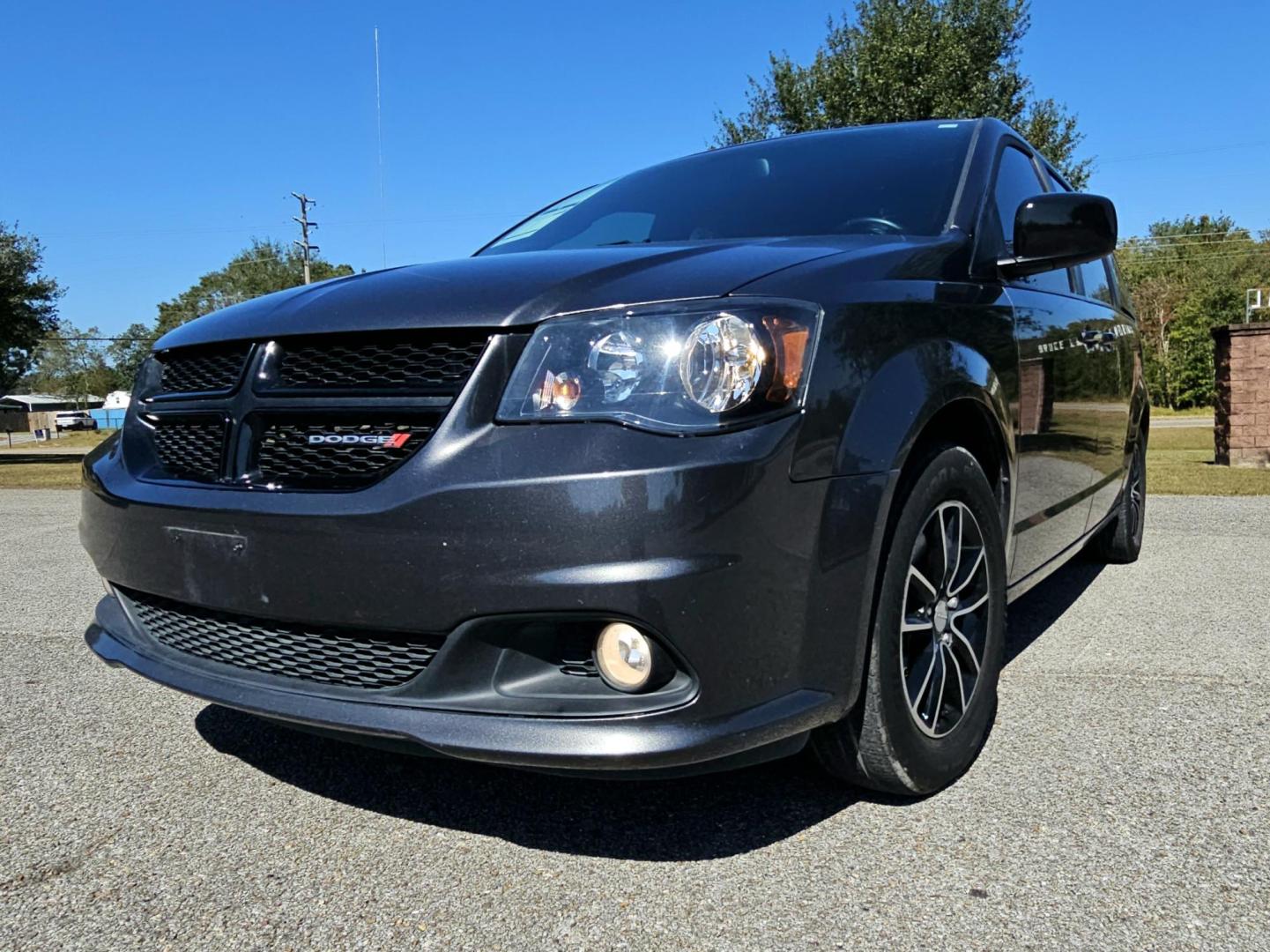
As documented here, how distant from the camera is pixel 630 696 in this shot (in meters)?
1.76

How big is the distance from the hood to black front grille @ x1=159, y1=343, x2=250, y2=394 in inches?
1.3

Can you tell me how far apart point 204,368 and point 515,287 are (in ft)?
2.68

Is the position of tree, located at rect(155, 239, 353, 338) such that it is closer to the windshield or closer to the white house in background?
the white house in background

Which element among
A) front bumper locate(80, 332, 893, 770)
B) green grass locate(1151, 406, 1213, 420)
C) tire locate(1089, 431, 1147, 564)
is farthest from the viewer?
green grass locate(1151, 406, 1213, 420)

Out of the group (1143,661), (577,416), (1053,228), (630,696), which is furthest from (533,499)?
(1143,661)

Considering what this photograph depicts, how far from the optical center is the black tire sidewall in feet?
6.60

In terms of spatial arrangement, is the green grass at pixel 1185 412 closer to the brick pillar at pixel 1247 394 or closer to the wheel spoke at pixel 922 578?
the brick pillar at pixel 1247 394

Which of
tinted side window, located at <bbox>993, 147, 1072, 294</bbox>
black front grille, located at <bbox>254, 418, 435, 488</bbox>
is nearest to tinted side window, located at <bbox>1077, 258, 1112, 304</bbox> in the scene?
tinted side window, located at <bbox>993, 147, 1072, 294</bbox>

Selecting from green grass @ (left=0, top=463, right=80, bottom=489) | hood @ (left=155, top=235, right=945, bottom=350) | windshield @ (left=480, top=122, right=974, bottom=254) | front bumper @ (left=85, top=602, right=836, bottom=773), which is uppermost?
windshield @ (left=480, top=122, right=974, bottom=254)

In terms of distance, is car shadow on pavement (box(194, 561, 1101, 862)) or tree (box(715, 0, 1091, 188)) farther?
tree (box(715, 0, 1091, 188))

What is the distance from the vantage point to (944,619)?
7.54ft

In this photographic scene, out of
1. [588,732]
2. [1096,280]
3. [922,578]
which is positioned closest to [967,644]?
[922,578]

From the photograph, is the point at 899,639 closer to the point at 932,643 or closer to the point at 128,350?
the point at 932,643

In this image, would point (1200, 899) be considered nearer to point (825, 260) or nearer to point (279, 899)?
point (825, 260)
